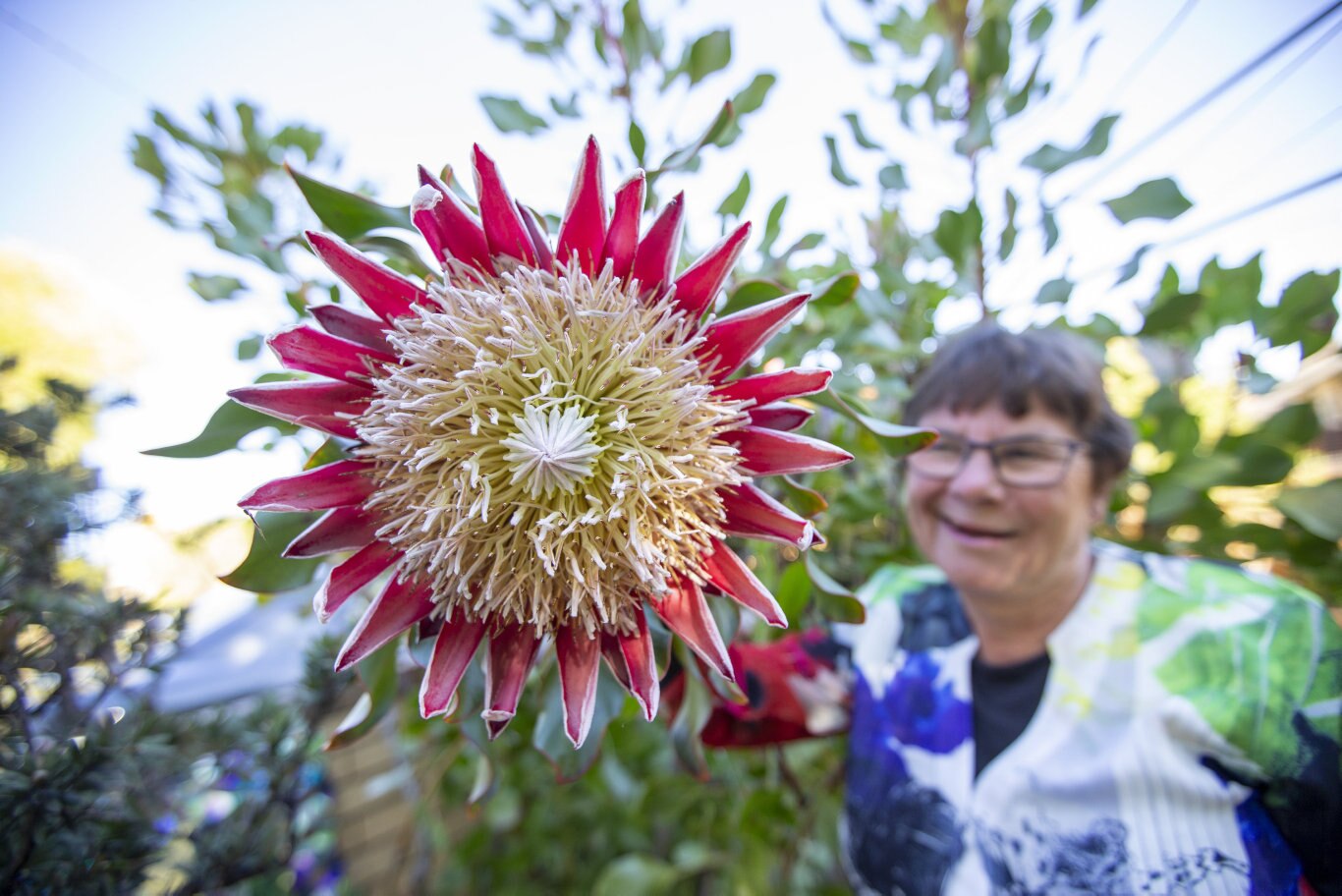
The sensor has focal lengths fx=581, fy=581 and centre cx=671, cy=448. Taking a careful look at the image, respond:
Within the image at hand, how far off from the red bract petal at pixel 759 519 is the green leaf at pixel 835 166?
0.88m

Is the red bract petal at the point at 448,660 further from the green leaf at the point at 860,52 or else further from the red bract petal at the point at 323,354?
the green leaf at the point at 860,52

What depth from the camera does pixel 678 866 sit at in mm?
1446

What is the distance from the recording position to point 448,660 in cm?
61

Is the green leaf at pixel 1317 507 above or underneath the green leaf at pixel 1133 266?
underneath

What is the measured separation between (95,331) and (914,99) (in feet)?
Result: 35.0

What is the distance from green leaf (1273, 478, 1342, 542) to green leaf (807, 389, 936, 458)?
1132 mm

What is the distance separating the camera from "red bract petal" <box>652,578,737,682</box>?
0.60 m

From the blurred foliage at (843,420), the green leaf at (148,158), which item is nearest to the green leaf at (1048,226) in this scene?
the blurred foliage at (843,420)

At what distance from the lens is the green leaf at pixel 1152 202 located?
1002mm

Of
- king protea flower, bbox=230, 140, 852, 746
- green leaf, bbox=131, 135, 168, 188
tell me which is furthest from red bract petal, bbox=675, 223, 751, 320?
green leaf, bbox=131, 135, 168, 188

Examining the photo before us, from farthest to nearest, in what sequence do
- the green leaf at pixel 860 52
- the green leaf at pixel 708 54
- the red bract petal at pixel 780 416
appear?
the green leaf at pixel 860 52 < the green leaf at pixel 708 54 < the red bract petal at pixel 780 416

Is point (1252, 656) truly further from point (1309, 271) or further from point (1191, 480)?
point (1309, 271)

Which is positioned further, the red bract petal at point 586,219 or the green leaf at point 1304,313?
the green leaf at point 1304,313

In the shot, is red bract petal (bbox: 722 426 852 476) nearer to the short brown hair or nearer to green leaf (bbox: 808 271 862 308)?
green leaf (bbox: 808 271 862 308)
